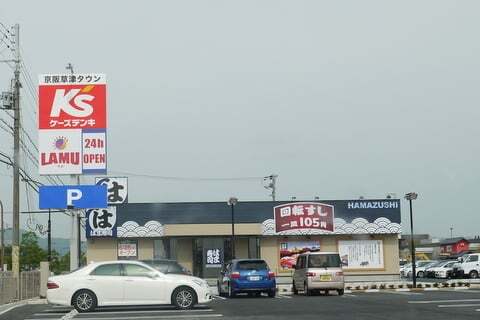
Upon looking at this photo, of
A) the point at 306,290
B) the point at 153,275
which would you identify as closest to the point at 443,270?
the point at 306,290

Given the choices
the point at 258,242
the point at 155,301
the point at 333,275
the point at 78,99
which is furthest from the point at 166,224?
the point at 155,301

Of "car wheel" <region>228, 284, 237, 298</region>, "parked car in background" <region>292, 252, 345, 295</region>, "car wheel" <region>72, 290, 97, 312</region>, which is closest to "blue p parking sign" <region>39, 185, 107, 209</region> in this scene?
"car wheel" <region>228, 284, 237, 298</region>

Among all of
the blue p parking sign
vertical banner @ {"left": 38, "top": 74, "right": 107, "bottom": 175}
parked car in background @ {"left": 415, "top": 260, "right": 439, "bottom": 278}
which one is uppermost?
vertical banner @ {"left": 38, "top": 74, "right": 107, "bottom": 175}

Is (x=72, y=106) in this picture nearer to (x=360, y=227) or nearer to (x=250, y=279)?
(x=250, y=279)

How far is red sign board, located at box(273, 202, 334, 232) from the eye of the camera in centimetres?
4331

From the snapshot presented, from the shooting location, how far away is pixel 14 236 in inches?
1266

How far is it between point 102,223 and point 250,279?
17.9 m

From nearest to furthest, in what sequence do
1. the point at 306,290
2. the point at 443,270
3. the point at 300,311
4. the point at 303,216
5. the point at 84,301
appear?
1. the point at 300,311
2. the point at 84,301
3. the point at 306,290
4. the point at 303,216
5. the point at 443,270

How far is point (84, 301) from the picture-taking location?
1978cm

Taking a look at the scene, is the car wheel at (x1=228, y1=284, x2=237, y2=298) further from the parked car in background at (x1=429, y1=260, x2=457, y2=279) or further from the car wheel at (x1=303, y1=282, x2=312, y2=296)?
the parked car in background at (x1=429, y1=260, x2=457, y2=279)

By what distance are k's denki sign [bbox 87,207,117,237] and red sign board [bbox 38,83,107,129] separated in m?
11.3

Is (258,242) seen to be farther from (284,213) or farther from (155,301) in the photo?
(155,301)

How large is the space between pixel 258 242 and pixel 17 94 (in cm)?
1790

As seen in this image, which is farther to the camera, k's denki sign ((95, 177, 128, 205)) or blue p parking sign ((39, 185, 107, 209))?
k's denki sign ((95, 177, 128, 205))
